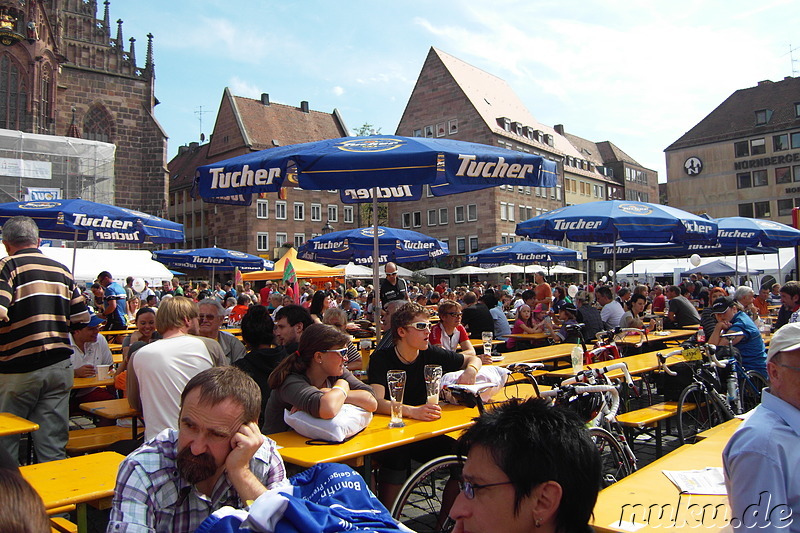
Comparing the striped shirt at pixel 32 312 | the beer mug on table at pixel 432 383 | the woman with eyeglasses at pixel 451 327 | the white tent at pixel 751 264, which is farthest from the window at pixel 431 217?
the beer mug on table at pixel 432 383

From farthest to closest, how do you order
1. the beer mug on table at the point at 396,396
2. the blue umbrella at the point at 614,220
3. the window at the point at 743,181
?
A: the window at the point at 743,181, the blue umbrella at the point at 614,220, the beer mug on table at the point at 396,396

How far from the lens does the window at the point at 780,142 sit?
5450cm

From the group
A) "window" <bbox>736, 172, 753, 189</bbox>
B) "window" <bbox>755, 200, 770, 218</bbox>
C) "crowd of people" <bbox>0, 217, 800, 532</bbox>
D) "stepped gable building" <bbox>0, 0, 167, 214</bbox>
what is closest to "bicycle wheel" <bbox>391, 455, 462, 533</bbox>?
"crowd of people" <bbox>0, 217, 800, 532</bbox>

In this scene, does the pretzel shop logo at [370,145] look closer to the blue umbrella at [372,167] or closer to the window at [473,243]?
the blue umbrella at [372,167]

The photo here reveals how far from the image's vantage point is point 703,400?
19.4 feet

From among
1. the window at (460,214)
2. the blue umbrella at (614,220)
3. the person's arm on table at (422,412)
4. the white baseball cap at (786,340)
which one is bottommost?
the person's arm on table at (422,412)

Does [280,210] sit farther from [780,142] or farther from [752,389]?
[752,389]

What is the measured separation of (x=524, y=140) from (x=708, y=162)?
1849cm

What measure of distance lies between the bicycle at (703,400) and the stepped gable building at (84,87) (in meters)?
37.0

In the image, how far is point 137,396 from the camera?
13.4 feet

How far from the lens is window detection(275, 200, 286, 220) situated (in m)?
48.6

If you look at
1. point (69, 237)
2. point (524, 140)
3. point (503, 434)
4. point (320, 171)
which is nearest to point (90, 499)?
point (503, 434)

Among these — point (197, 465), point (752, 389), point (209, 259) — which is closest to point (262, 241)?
point (209, 259)

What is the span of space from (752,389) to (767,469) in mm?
5220
